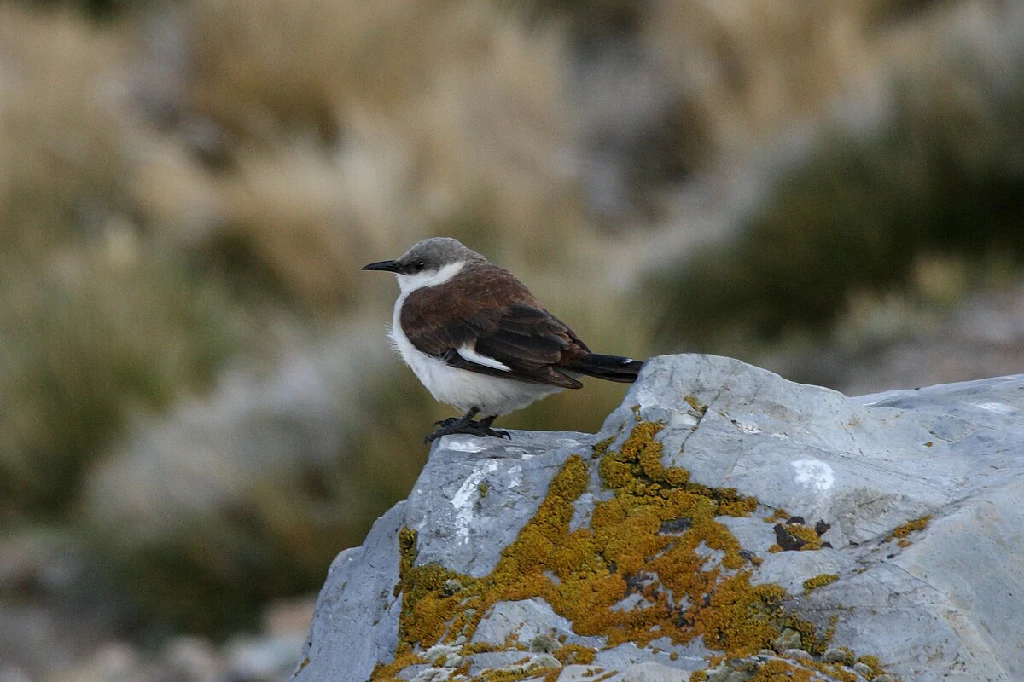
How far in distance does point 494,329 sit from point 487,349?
0.10 m

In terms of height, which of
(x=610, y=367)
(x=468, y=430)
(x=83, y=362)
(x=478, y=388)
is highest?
(x=83, y=362)

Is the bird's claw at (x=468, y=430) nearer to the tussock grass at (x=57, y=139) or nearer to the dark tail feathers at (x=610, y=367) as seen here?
the dark tail feathers at (x=610, y=367)

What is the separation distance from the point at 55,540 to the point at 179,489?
1.18 meters

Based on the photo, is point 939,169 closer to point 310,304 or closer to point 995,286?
point 995,286

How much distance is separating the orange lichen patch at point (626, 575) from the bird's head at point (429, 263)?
198 centimetres

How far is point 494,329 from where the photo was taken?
171 inches

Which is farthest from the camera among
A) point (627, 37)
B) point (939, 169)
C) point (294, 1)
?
point (627, 37)

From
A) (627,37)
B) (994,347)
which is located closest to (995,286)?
(994,347)

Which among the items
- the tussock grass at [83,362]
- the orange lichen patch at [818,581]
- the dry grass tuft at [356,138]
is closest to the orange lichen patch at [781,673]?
the orange lichen patch at [818,581]

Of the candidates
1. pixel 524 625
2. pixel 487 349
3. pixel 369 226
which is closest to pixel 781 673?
pixel 524 625

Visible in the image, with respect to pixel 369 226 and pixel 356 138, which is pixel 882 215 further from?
pixel 356 138

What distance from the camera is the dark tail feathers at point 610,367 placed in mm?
3939

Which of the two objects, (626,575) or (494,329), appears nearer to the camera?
(626,575)

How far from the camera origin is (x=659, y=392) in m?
3.27
